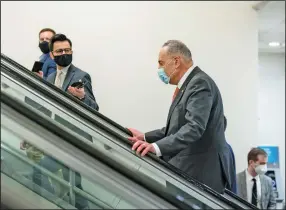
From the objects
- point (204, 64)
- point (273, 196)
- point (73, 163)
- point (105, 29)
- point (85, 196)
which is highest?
point (105, 29)

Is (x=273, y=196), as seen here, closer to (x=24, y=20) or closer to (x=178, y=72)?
(x=178, y=72)

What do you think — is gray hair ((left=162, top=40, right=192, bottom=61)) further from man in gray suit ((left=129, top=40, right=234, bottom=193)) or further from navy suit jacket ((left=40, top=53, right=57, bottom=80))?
navy suit jacket ((left=40, top=53, right=57, bottom=80))

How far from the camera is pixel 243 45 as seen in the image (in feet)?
22.4

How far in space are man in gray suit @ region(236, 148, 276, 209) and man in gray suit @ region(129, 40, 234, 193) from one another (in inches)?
80.1

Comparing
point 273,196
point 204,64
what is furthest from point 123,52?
point 273,196

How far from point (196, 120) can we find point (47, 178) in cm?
105

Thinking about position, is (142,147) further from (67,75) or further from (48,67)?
(48,67)

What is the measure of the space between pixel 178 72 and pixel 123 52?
3.66 metres

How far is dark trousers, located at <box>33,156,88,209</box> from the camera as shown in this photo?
→ 169 cm

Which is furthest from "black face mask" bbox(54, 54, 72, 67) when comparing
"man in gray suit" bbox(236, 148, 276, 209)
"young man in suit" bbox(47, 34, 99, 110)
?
"man in gray suit" bbox(236, 148, 276, 209)

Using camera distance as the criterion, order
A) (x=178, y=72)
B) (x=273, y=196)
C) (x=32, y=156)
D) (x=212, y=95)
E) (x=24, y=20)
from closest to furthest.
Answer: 1. (x=32, y=156)
2. (x=212, y=95)
3. (x=178, y=72)
4. (x=273, y=196)
5. (x=24, y=20)

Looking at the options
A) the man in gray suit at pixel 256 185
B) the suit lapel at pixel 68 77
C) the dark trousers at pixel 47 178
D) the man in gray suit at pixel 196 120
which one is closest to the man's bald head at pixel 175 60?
the man in gray suit at pixel 196 120

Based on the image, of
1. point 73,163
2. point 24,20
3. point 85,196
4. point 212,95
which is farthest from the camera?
point 24,20

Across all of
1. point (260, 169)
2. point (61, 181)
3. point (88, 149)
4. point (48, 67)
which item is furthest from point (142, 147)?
point (260, 169)
